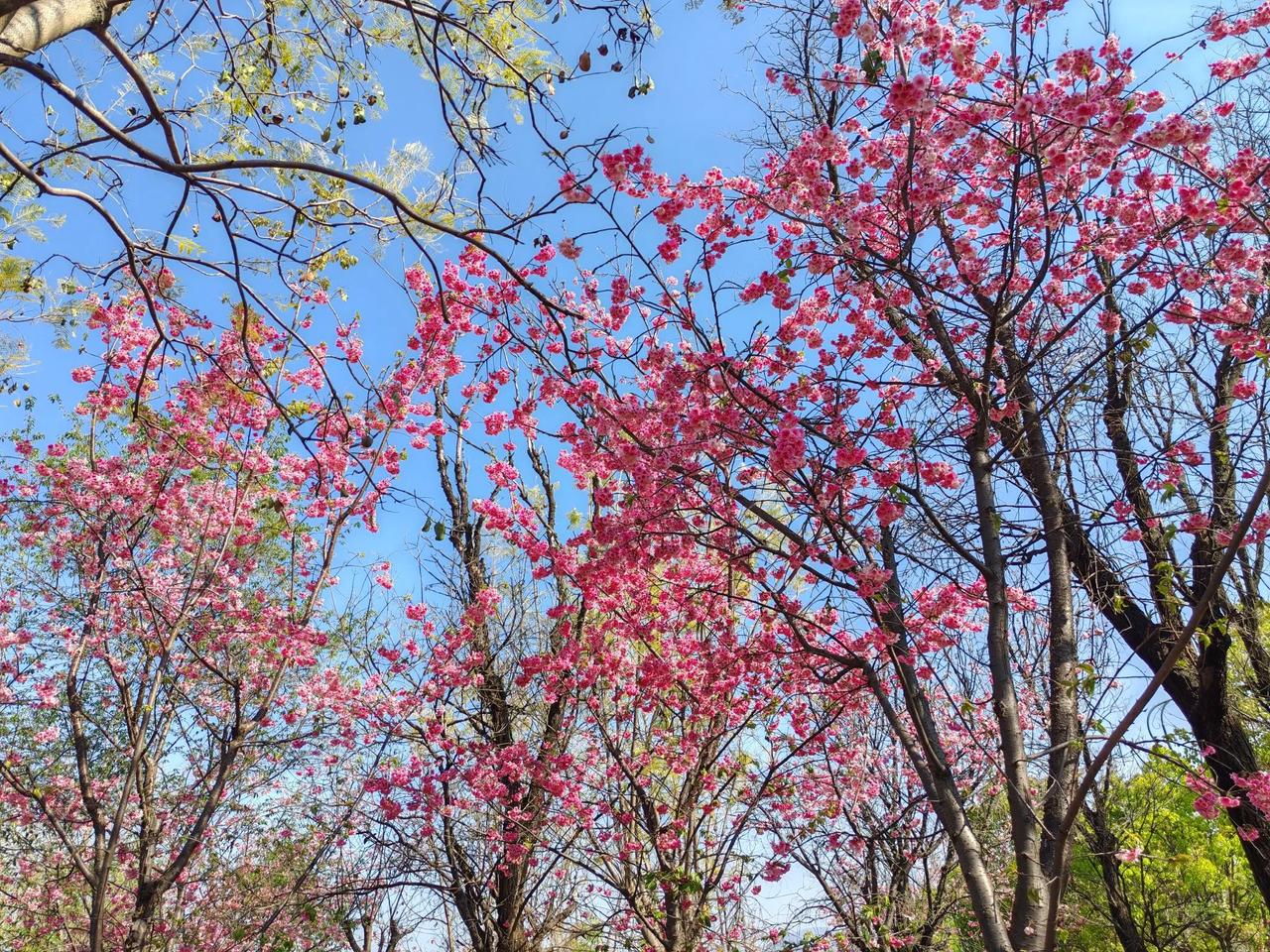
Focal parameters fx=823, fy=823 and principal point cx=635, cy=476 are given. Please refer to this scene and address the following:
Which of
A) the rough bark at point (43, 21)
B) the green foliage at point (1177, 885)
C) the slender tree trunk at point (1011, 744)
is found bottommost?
the green foliage at point (1177, 885)

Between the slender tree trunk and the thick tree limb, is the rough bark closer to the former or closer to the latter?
the thick tree limb

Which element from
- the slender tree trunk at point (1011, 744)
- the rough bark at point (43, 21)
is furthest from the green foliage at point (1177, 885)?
the rough bark at point (43, 21)

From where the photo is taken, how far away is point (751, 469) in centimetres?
567

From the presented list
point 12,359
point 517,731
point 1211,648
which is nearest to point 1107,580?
point 1211,648

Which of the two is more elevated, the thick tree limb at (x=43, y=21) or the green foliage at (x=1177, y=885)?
the thick tree limb at (x=43, y=21)

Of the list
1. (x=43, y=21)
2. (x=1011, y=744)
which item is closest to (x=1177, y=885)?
(x=1011, y=744)

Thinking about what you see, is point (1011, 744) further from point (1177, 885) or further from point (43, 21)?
point (1177, 885)

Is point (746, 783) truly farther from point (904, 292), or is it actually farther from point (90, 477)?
point (90, 477)

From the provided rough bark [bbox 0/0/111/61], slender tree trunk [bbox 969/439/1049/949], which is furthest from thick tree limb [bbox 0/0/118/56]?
slender tree trunk [bbox 969/439/1049/949]

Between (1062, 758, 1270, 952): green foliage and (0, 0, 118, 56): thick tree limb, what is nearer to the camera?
(0, 0, 118, 56): thick tree limb

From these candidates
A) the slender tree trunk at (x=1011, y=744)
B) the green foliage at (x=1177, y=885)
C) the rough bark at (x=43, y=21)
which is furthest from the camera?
the green foliage at (x=1177, y=885)

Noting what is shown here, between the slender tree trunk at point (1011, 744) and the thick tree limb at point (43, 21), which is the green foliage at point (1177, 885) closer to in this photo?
the slender tree trunk at point (1011, 744)

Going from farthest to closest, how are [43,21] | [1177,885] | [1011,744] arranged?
[1177,885] → [1011,744] → [43,21]

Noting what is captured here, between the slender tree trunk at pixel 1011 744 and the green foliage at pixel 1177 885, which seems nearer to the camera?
the slender tree trunk at pixel 1011 744
